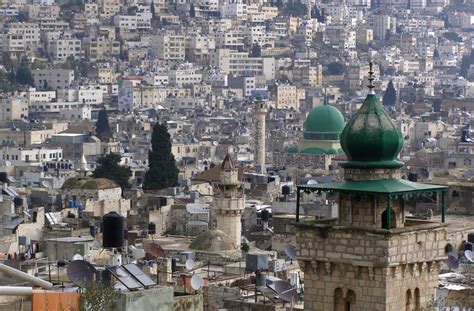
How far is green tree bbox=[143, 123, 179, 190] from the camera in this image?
2496 inches

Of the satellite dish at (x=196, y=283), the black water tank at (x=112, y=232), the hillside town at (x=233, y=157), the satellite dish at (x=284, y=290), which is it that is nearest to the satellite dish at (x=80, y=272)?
the hillside town at (x=233, y=157)

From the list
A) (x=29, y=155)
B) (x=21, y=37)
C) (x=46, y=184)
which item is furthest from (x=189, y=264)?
(x=21, y=37)

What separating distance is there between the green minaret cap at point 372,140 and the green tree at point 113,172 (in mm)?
45614

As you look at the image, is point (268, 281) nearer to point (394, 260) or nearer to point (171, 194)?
point (394, 260)

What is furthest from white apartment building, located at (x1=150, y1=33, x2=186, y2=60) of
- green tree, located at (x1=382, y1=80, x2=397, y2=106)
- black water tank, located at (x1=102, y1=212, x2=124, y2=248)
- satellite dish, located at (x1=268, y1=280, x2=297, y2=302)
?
satellite dish, located at (x1=268, y1=280, x2=297, y2=302)

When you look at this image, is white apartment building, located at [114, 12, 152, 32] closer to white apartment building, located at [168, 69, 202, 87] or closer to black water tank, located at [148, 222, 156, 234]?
white apartment building, located at [168, 69, 202, 87]

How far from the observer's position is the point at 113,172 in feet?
213

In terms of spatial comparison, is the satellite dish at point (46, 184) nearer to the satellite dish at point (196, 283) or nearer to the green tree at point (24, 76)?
the satellite dish at point (196, 283)

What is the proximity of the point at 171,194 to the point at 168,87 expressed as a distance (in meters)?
75.1

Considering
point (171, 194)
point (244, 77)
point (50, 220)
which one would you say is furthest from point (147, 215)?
point (244, 77)

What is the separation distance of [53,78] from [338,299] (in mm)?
115860

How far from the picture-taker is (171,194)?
5850 cm

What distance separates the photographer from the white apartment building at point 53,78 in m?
130

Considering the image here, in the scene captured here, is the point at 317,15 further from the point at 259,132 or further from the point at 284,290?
the point at 284,290
